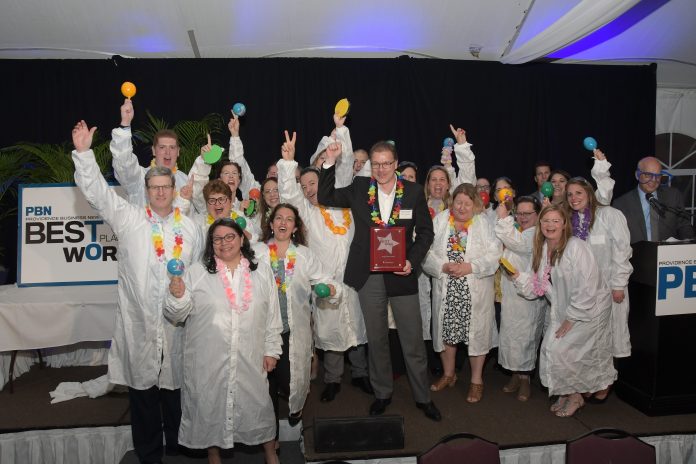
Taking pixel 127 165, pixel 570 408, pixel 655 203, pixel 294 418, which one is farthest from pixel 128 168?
pixel 655 203

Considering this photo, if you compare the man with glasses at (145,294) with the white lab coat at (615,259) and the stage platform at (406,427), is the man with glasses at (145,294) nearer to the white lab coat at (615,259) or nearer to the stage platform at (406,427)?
the stage platform at (406,427)

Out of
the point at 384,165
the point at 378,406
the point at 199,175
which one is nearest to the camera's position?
the point at 384,165

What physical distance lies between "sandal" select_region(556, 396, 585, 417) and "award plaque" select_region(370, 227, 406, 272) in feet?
5.20

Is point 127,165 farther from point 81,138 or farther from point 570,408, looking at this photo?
point 570,408

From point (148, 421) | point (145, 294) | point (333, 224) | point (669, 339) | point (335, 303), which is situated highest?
point (333, 224)

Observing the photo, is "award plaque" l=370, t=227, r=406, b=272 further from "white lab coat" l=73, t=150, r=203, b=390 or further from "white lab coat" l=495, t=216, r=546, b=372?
"white lab coat" l=73, t=150, r=203, b=390

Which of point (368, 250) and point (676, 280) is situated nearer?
point (368, 250)

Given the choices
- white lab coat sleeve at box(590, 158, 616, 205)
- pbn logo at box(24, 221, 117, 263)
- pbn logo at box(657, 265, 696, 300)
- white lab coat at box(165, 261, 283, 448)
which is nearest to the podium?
pbn logo at box(657, 265, 696, 300)

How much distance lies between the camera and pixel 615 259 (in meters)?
4.16

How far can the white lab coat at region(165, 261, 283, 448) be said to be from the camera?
127 inches

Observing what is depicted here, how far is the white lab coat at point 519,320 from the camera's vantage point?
4359 mm

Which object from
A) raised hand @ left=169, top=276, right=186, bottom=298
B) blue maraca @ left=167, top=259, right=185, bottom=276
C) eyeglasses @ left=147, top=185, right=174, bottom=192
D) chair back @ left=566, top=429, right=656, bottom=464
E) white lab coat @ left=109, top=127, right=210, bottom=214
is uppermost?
white lab coat @ left=109, top=127, right=210, bottom=214

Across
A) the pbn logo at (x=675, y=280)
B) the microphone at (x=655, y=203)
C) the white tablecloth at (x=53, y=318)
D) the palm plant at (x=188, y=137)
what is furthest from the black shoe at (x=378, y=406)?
the palm plant at (x=188, y=137)

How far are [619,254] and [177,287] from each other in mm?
3056
